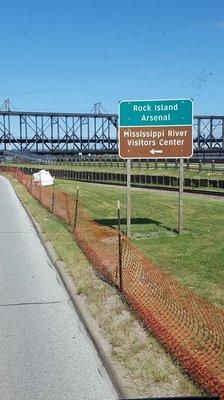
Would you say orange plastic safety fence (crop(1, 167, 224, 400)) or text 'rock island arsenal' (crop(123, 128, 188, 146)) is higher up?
text 'rock island arsenal' (crop(123, 128, 188, 146))

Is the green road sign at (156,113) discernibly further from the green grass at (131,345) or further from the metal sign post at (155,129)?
the green grass at (131,345)

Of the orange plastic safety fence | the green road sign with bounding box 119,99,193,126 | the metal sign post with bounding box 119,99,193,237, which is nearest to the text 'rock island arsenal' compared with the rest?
the metal sign post with bounding box 119,99,193,237

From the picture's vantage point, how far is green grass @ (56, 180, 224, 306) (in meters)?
10.0

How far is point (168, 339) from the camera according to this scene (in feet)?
21.5

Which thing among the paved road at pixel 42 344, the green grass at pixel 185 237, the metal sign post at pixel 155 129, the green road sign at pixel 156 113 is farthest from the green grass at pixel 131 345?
the green road sign at pixel 156 113

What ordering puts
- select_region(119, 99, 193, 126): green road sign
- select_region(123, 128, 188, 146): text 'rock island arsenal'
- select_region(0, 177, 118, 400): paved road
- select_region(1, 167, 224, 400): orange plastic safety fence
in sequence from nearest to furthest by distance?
select_region(0, 177, 118, 400): paved road, select_region(1, 167, 224, 400): orange plastic safety fence, select_region(119, 99, 193, 126): green road sign, select_region(123, 128, 188, 146): text 'rock island arsenal'

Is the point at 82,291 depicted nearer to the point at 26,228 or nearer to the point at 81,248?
the point at 81,248

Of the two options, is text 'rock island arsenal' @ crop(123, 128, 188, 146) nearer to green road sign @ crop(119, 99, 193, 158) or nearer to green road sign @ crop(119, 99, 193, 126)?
green road sign @ crop(119, 99, 193, 158)

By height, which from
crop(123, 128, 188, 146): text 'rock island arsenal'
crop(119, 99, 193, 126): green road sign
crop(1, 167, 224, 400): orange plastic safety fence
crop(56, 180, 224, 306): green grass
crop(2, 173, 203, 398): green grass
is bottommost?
crop(56, 180, 224, 306): green grass

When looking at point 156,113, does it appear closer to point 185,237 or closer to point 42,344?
point 185,237

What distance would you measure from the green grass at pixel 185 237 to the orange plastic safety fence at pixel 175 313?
490 mm

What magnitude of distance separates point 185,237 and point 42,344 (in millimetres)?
8844

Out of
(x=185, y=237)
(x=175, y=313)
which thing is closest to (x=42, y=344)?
(x=175, y=313)

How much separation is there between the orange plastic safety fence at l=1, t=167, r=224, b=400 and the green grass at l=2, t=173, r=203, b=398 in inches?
5.2
